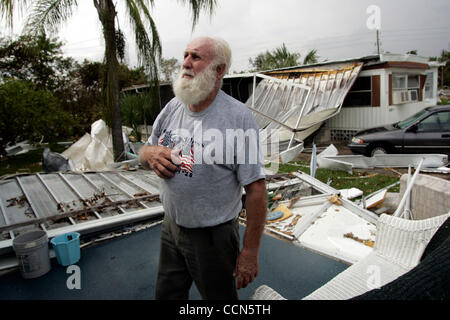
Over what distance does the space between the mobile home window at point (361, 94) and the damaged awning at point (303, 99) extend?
1.11 metres

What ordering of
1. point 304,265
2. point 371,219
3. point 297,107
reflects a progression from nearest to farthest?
1. point 304,265
2. point 371,219
3. point 297,107

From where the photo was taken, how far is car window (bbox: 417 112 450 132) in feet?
26.9

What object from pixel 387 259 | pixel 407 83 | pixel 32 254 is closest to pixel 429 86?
pixel 407 83

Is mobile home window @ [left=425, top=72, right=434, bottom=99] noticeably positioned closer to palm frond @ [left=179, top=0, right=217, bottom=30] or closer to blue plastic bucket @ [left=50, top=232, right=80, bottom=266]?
palm frond @ [left=179, top=0, right=217, bottom=30]

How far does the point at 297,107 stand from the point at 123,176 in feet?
25.3

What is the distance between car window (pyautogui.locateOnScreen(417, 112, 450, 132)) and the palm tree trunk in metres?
8.45

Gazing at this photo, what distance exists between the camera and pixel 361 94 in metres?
12.9

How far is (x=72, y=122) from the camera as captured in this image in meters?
11.0

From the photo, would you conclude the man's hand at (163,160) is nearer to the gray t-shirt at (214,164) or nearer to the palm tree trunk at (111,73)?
the gray t-shirt at (214,164)

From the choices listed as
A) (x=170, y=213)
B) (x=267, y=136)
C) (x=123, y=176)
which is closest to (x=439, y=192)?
(x=170, y=213)

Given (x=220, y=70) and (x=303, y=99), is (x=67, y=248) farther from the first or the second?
(x=303, y=99)

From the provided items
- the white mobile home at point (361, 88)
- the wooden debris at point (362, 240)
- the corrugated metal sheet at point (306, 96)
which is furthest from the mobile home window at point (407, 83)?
the wooden debris at point (362, 240)
